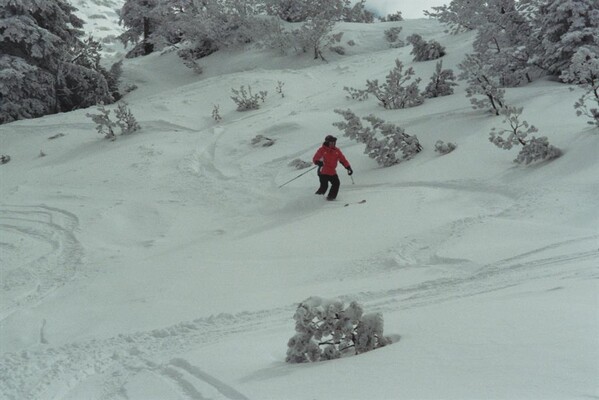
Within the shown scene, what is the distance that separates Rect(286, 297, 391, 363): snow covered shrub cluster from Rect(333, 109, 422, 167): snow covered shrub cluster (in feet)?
24.0

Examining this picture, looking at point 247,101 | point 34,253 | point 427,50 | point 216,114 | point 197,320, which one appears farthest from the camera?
point 427,50

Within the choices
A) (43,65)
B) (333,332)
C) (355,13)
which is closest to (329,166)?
(333,332)

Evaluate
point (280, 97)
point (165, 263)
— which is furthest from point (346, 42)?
point (165, 263)

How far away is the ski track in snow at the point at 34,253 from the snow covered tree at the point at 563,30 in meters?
10.8

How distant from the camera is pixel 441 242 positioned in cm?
737

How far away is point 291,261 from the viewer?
307 inches

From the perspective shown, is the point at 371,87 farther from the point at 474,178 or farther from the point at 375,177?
the point at 474,178

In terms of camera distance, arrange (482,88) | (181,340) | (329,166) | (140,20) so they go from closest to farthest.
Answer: (181,340)
(329,166)
(482,88)
(140,20)

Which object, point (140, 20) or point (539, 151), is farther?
point (140, 20)

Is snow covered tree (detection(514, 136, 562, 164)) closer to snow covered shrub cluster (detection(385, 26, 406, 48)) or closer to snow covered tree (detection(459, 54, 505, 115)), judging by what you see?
snow covered tree (detection(459, 54, 505, 115))

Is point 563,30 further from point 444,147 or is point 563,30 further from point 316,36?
point 316,36

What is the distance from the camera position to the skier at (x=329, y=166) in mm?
10742

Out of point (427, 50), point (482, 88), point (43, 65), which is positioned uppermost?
point (427, 50)

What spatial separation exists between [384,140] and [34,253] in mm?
6799
